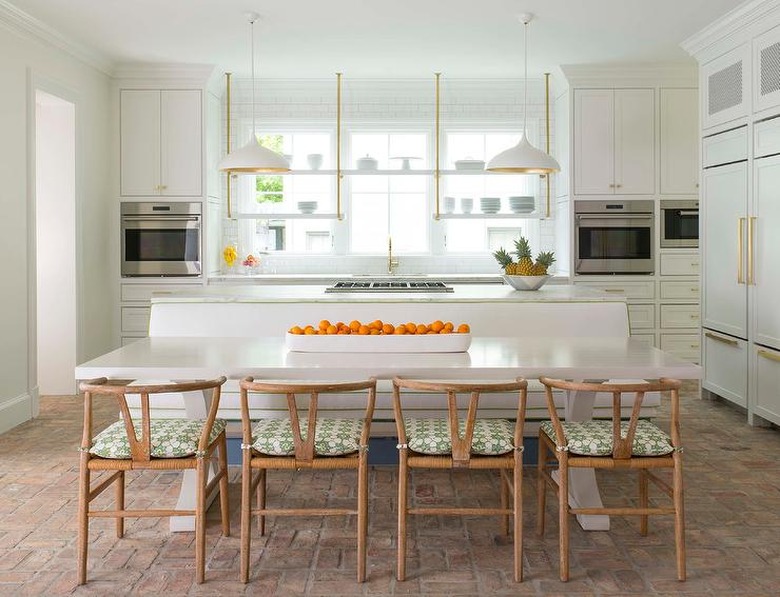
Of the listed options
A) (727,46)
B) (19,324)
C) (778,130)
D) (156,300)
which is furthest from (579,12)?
(19,324)

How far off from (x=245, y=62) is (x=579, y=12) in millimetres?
3008

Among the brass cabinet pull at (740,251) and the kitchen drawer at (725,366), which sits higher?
the brass cabinet pull at (740,251)

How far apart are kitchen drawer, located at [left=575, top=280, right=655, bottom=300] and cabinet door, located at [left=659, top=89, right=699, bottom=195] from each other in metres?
0.87

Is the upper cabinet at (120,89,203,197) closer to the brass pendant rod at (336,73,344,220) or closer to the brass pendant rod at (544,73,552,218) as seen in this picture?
the brass pendant rod at (336,73,344,220)

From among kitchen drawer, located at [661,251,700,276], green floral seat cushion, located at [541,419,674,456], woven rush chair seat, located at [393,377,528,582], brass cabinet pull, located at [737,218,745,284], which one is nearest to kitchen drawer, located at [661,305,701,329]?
kitchen drawer, located at [661,251,700,276]

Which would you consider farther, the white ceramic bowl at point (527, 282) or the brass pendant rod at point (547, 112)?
the brass pendant rod at point (547, 112)

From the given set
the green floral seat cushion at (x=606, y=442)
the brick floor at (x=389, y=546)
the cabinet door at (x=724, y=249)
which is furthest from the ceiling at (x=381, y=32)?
the green floral seat cushion at (x=606, y=442)

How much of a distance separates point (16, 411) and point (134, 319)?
195 centimetres

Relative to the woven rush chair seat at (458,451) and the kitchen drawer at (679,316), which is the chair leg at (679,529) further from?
the kitchen drawer at (679,316)

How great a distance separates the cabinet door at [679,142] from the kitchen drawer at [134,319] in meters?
4.90

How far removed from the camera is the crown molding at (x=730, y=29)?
5.18 m

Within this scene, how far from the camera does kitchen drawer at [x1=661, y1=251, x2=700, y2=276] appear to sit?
24.5 feet

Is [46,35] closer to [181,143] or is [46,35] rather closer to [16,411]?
[181,143]

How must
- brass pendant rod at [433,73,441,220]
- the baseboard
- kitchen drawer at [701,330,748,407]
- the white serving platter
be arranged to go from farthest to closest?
brass pendant rod at [433,73,441,220] < kitchen drawer at [701,330,748,407] < the baseboard < the white serving platter
